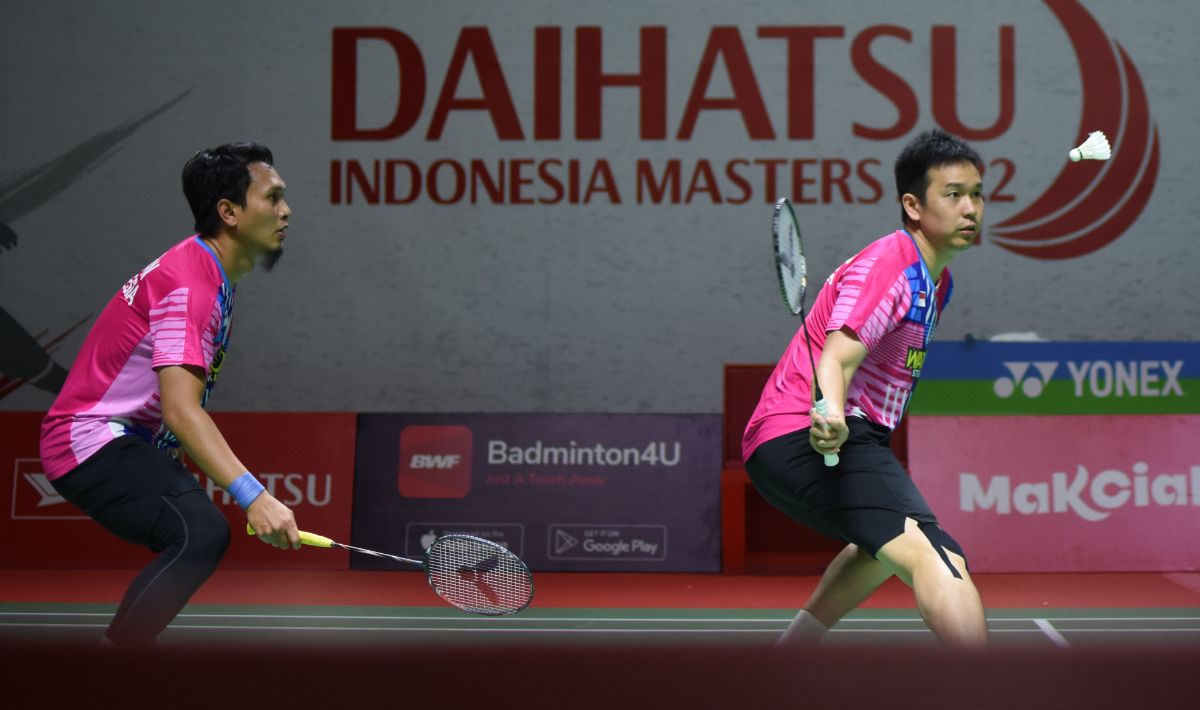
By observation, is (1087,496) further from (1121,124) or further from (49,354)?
(49,354)

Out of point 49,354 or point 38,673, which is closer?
point 38,673

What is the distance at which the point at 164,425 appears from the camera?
2.87 meters

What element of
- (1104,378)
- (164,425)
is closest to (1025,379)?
(1104,378)

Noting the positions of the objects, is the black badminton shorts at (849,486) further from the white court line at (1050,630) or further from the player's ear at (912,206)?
the white court line at (1050,630)

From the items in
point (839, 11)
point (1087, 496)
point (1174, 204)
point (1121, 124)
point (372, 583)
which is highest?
point (839, 11)

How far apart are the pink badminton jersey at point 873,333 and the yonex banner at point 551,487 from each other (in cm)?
324

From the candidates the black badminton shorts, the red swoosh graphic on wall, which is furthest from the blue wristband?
the red swoosh graphic on wall

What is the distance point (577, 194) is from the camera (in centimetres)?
773

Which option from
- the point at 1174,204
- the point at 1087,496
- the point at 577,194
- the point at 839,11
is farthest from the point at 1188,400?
the point at 577,194

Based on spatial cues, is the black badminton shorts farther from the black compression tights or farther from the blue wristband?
the black compression tights

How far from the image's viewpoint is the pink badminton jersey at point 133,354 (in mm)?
2709

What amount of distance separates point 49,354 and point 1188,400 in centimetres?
663

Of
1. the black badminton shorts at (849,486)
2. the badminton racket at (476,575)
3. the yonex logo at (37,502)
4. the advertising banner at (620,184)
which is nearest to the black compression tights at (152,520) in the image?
the badminton racket at (476,575)

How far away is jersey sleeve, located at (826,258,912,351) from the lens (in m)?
2.62
